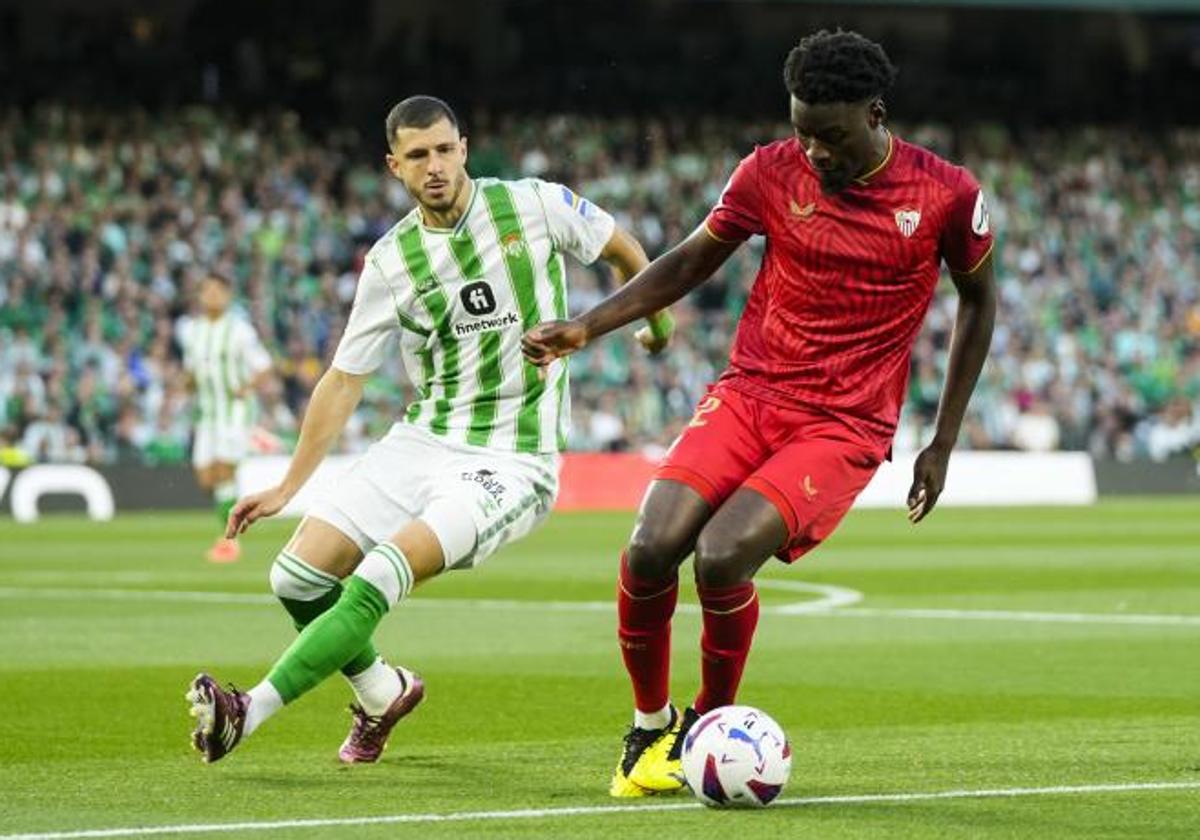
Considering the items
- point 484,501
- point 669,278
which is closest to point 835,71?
point 669,278

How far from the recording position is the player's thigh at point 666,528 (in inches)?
278

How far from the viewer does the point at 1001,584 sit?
57.5ft

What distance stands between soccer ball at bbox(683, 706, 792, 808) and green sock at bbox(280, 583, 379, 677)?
1.60 m

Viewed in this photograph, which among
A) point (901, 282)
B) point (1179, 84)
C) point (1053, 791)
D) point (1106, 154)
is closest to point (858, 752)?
point (1053, 791)

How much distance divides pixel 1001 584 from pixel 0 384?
14480mm

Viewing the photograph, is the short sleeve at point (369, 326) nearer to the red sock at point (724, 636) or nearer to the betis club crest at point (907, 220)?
the red sock at point (724, 636)

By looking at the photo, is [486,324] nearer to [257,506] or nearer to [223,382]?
[257,506]

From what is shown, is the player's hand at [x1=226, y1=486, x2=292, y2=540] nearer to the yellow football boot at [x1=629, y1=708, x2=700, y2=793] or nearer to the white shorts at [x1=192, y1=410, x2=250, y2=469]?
the yellow football boot at [x1=629, y1=708, x2=700, y2=793]

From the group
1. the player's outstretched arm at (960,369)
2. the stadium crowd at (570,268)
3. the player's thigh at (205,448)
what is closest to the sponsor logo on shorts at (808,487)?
the player's outstretched arm at (960,369)

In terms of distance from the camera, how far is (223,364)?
69.0ft

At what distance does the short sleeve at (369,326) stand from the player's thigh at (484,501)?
43 centimetres

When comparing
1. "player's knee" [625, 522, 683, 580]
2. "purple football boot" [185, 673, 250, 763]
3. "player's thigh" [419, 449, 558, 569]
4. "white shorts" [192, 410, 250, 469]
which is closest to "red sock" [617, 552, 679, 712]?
"player's knee" [625, 522, 683, 580]

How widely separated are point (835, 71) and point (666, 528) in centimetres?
140

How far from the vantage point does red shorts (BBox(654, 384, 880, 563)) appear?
279 inches
